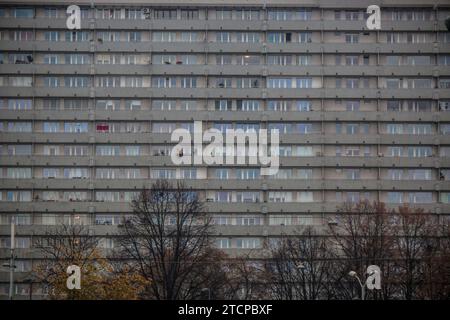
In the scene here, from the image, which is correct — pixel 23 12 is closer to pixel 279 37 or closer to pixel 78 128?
pixel 78 128

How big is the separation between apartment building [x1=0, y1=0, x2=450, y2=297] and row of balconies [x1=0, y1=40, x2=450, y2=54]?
115mm

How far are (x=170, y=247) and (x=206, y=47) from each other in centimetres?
3135

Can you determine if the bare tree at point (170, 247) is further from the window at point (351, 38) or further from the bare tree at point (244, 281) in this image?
the window at point (351, 38)

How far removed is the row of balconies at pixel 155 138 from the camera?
101m

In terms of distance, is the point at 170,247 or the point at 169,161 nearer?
the point at 170,247

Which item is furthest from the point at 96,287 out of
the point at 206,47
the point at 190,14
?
the point at 190,14

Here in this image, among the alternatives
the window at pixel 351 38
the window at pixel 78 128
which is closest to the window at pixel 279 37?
the window at pixel 351 38

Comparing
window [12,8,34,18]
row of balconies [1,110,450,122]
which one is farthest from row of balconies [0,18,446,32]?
row of balconies [1,110,450,122]

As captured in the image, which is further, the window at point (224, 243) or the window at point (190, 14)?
the window at point (190, 14)

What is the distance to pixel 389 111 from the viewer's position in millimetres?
102750

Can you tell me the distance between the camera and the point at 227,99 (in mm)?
102250

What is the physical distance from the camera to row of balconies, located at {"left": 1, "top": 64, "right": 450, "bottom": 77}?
10181cm

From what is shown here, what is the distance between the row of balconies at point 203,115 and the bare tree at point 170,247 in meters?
19.7
